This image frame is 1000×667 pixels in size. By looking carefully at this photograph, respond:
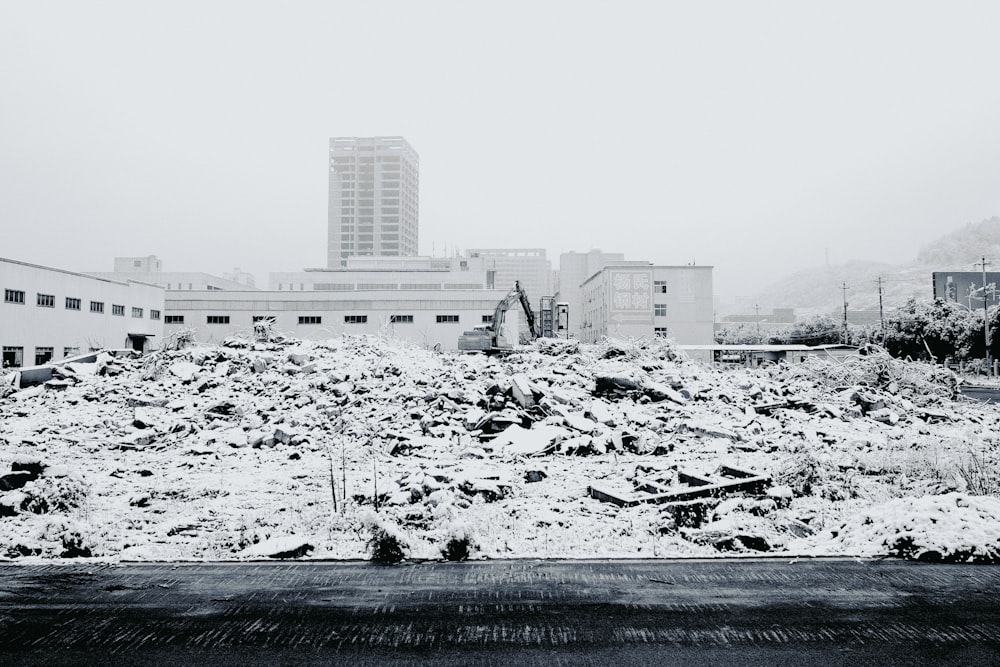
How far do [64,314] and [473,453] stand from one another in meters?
33.8

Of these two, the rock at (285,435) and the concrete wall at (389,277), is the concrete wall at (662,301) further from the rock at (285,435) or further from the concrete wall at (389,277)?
the rock at (285,435)

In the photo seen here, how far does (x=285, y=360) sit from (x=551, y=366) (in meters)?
8.11

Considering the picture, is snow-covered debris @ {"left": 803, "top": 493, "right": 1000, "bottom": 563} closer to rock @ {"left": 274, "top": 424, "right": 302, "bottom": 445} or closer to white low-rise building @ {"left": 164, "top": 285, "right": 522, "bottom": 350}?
rock @ {"left": 274, "top": 424, "right": 302, "bottom": 445}

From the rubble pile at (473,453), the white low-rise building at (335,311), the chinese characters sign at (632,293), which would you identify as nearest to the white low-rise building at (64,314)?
the white low-rise building at (335,311)

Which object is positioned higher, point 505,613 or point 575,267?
point 575,267

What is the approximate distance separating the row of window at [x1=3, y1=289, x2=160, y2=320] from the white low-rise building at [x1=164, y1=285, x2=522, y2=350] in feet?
8.66

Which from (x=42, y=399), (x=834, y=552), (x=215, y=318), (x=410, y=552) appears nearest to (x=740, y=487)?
(x=834, y=552)

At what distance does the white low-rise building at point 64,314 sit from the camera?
31.3 metres

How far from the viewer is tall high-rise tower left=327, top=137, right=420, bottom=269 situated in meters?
154

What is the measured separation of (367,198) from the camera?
155 m

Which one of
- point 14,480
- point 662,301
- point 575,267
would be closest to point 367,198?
point 575,267

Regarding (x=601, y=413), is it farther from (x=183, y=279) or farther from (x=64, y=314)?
(x=183, y=279)

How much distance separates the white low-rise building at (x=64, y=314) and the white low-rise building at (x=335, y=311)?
3.13m

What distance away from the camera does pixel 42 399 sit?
15.9m
